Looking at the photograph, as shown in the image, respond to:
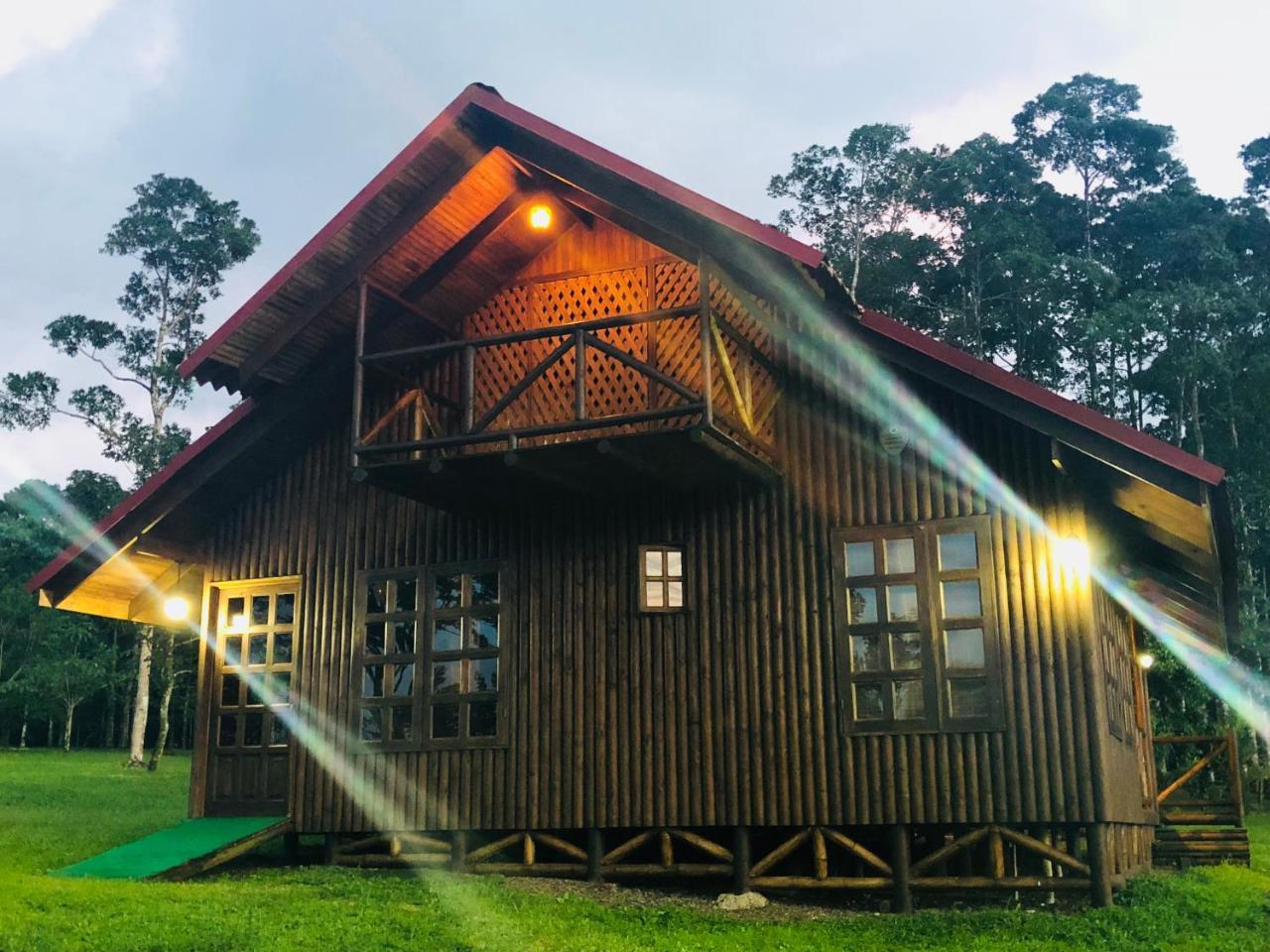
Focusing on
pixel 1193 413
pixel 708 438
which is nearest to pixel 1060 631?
pixel 708 438

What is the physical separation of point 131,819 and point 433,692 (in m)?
7.72

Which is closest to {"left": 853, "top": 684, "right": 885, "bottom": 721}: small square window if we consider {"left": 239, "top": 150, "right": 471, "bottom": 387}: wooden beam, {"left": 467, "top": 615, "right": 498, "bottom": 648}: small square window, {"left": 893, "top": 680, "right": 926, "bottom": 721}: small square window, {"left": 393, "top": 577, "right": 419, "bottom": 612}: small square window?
{"left": 893, "top": 680, "right": 926, "bottom": 721}: small square window

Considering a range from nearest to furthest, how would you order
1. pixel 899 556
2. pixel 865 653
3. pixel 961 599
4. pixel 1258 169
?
pixel 961 599, pixel 865 653, pixel 899 556, pixel 1258 169

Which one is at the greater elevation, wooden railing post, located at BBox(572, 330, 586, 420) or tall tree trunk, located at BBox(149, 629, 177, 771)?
wooden railing post, located at BBox(572, 330, 586, 420)

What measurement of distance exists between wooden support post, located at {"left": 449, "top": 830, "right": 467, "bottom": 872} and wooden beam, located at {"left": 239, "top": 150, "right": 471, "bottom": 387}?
5.52 metres

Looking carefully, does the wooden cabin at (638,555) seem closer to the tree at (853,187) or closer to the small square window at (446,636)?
the small square window at (446,636)

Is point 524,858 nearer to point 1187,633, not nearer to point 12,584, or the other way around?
point 1187,633

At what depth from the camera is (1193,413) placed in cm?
3534

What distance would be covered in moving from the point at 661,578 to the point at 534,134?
4.75m

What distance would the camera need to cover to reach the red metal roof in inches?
457

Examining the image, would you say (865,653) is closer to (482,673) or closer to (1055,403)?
(1055,403)

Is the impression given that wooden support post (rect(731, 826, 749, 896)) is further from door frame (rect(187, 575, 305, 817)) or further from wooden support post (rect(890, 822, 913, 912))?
door frame (rect(187, 575, 305, 817))

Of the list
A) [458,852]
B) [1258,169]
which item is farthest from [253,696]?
[1258,169]

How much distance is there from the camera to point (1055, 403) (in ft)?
38.3
